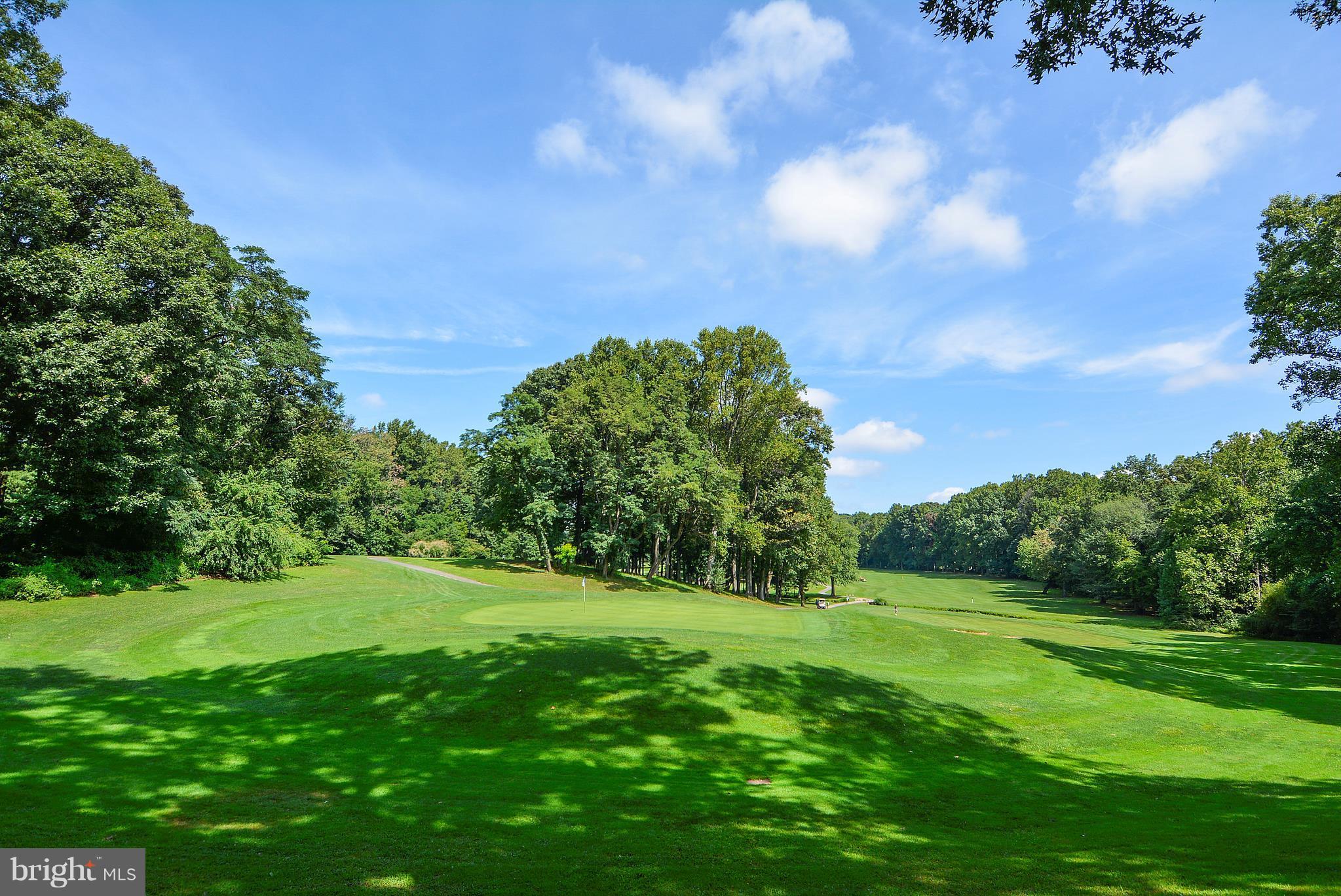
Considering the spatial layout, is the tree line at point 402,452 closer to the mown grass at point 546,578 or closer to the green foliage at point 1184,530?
the green foliage at point 1184,530

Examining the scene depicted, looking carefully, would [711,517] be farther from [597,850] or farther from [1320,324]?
[597,850]

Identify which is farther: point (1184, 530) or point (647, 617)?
point (1184, 530)

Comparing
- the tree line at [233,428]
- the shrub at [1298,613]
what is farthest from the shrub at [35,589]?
the shrub at [1298,613]

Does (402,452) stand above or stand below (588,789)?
above

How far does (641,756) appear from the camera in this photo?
860 cm

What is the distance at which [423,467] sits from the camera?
79.7 m

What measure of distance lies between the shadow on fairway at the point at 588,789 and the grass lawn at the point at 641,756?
5cm

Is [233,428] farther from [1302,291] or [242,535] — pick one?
[1302,291]

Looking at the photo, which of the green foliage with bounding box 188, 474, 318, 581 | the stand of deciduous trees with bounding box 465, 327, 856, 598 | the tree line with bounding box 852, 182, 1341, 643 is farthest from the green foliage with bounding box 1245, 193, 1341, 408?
the green foliage with bounding box 188, 474, 318, 581

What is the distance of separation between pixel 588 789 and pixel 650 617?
1369cm

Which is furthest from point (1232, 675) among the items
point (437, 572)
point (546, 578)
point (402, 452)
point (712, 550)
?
point (402, 452)

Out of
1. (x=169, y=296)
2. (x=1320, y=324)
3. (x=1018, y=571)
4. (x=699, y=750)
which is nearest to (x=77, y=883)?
(x=699, y=750)

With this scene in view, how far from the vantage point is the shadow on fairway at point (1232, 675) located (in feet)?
48.7
